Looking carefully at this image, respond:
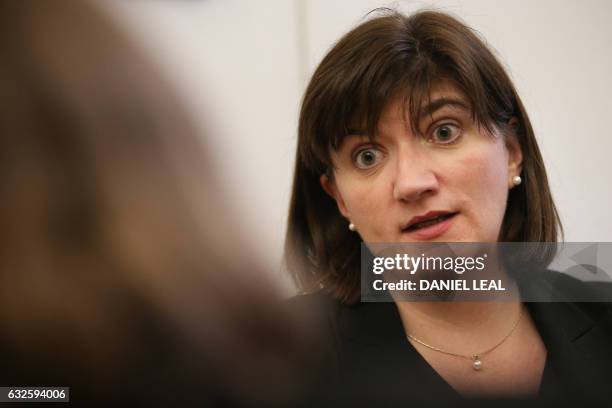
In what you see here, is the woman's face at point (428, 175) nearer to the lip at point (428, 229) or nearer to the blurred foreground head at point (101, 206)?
the lip at point (428, 229)

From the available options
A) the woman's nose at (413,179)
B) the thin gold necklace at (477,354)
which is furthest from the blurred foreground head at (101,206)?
the thin gold necklace at (477,354)

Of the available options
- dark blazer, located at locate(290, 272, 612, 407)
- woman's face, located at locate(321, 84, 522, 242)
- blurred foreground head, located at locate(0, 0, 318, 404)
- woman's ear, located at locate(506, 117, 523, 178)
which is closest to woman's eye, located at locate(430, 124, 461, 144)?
woman's face, located at locate(321, 84, 522, 242)

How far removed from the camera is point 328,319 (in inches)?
32.7

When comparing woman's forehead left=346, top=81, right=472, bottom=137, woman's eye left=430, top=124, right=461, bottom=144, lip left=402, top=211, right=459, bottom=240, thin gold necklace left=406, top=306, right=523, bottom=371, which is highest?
woman's forehead left=346, top=81, right=472, bottom=137

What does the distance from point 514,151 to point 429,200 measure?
0.18 metres

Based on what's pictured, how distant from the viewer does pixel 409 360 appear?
31.5 inches

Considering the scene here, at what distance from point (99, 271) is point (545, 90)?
70cm

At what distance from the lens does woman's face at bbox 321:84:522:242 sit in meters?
0.72

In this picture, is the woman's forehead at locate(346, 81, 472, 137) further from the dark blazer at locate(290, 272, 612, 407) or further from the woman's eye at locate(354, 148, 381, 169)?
the dark blazer at locate(290, 272, 612, 407)

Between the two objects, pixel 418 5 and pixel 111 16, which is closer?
pixel 111 16

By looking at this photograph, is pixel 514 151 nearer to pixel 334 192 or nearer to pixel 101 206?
pixel 334 192

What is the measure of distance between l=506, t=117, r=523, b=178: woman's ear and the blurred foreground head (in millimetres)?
560

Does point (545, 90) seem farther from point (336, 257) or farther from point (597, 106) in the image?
point (336, 257)

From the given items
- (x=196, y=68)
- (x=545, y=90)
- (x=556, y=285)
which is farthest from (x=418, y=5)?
(x=556, y=285)
